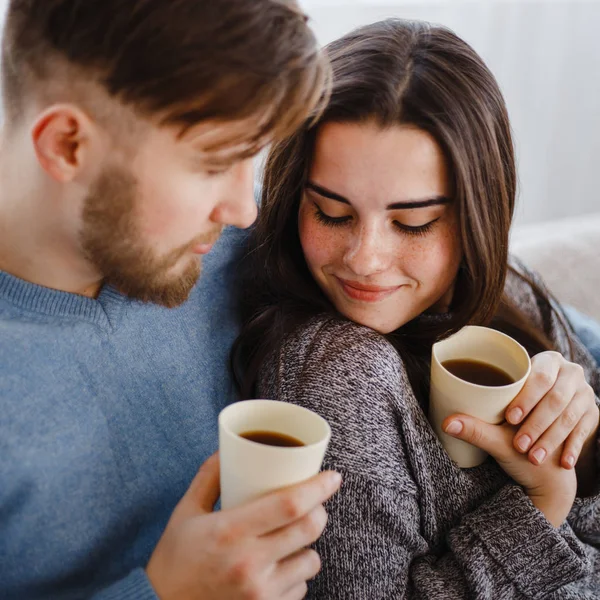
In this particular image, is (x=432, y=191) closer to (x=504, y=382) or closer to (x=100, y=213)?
(x=504, y=382)

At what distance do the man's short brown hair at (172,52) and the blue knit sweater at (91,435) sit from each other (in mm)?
291

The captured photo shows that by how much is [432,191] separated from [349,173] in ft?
0.42

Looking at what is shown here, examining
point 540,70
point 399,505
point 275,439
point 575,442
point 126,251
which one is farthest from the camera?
point 540,70

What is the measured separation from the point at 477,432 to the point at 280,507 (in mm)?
408

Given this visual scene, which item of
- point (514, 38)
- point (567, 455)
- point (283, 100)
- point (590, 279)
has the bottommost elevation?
point (590, 279)

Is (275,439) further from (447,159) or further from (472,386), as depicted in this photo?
(447,159)

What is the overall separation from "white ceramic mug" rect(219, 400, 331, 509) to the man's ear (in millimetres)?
344

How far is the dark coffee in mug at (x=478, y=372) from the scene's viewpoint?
116cm

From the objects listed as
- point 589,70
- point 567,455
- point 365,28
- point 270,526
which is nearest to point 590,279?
point 567,455

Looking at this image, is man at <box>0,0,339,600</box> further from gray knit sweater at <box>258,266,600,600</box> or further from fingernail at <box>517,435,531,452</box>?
fingernail at <box>517,435,531,452</box>

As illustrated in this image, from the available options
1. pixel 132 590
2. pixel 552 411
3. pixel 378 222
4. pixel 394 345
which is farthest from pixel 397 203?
pixel 132 590

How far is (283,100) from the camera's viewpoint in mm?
934

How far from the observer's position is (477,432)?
1.11 meters

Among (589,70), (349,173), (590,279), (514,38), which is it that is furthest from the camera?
(589,70)
